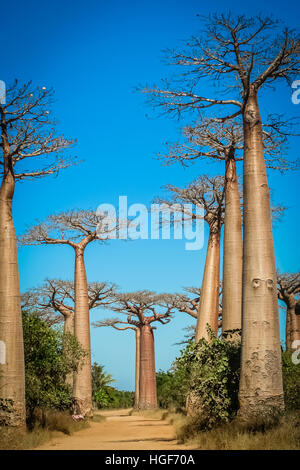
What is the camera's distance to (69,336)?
14.3m

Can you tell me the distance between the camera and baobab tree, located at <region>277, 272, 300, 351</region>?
2153 centimetres

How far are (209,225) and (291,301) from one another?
9.23 m

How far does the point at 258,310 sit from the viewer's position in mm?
7477

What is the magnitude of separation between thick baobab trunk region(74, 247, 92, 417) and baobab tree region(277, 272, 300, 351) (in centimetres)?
819

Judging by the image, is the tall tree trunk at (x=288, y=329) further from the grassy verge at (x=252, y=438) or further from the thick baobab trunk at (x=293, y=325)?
the grassy verge at (x=252, y=438)

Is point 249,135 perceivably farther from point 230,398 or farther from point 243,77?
point 230,398

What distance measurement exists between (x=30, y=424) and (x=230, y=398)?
4409mm

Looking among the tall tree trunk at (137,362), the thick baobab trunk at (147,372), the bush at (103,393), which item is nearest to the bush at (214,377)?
the thick baobab trunk at (147,372)

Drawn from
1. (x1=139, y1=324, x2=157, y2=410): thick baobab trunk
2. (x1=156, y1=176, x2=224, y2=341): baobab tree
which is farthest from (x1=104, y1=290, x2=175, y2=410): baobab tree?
(x1=156, y1=176, x2=224, y2=341): baobab tree

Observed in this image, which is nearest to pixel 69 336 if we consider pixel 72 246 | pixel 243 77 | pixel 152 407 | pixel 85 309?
pixel 85 309

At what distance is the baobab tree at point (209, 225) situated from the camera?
1416 cm

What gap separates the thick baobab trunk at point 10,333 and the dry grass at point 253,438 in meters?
2.91

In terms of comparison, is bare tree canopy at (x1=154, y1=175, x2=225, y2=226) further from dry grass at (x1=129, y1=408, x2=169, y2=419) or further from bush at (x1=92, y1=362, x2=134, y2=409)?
bush at (x1=92, y1=362, x2=134, y2=409)

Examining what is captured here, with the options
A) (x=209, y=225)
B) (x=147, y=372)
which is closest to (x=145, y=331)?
(x=147, y=372)
